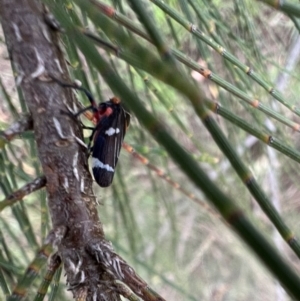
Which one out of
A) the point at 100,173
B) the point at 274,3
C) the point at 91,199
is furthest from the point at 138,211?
the point at 274,3

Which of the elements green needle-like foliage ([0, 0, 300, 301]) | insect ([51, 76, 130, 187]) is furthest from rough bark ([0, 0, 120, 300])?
insect ([51, 76, 130, 187])

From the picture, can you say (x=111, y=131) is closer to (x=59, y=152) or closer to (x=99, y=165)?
(x=99, y=165)

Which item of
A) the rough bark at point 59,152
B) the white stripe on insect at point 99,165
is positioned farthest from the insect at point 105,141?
the rough bark at point 59,152

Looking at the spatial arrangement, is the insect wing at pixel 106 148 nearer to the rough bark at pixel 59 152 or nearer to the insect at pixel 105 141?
the insect at pixel 105 141

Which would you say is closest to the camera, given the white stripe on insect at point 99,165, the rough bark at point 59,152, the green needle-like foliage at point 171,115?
the green needle-like foliage at point 171,115

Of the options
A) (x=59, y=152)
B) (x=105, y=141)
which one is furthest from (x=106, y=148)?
(x=59, y=152)

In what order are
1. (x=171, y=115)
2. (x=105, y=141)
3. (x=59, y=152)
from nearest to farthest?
(x=59, y=152)
(x=105, y=141)
(x=171, y=115)
